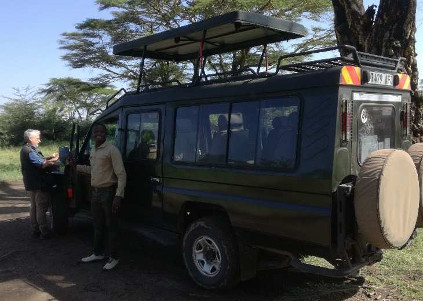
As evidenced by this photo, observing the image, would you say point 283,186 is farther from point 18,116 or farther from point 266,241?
point 18,116

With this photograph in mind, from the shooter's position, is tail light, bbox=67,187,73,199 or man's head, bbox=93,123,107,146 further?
tail light, bbox=67,187,73,199

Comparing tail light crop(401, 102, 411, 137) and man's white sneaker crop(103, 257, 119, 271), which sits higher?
tail light crop(401, 102, 411, 137)

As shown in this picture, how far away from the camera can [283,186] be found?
4.11 metres

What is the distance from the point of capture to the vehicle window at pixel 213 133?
4.73 meters

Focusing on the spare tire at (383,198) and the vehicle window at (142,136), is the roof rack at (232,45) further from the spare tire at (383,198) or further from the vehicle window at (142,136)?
the spare tire at (383,198)

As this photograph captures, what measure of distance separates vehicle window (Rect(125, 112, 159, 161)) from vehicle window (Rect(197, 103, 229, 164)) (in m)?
0.83

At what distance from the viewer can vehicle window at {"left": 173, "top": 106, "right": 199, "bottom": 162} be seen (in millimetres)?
5082

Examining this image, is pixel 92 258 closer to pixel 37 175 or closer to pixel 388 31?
pixel 37 175

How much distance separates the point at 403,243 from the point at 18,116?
37.8m

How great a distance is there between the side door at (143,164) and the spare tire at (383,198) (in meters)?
2.51

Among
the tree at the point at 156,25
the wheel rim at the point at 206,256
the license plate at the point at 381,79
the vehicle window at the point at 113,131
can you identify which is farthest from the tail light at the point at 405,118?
the tree at the point at 156,25

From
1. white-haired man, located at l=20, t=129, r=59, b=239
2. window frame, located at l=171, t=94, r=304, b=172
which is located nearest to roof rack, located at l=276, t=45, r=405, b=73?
window frame, located at l=171, t=94, r=304, b=172

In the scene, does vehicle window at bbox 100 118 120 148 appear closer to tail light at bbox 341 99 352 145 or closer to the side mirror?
the side mirror

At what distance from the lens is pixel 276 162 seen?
4211 mm
